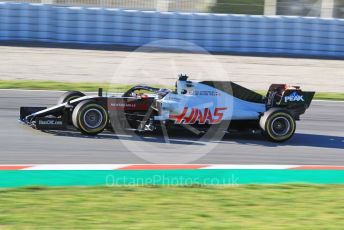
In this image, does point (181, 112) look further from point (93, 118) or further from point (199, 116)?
point (93, 118)

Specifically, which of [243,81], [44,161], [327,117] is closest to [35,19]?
[243,81]

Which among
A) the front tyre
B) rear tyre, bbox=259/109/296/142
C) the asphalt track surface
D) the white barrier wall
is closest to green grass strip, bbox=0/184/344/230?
the asphalt track surface

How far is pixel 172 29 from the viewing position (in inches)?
820

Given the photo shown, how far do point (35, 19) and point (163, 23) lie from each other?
12.3 ft

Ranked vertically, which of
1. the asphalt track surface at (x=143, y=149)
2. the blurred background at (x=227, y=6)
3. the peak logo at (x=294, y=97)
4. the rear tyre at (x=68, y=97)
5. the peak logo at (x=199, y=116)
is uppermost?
the blurred background at (x=227, y=6)

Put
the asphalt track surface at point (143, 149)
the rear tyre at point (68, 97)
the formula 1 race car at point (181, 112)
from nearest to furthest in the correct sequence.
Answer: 1. the asphalt track surface at point (143, 149)
2. the formula 1 race car at point (181, 112)
3. the rear tyre at point (68, 97)

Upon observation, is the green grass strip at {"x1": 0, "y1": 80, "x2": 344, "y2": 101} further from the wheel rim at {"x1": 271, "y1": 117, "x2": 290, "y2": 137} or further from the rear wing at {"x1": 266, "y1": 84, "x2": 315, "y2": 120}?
the wheel rim at {"x1": 271, "y1": 117, "x2": 290, "y2": 137}

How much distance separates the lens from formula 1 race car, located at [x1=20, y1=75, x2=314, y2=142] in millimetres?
10266

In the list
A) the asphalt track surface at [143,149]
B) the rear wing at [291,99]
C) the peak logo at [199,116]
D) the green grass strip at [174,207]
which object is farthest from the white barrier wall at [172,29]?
the green grass strip at [174,207]

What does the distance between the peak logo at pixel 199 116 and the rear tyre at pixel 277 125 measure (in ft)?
2.14

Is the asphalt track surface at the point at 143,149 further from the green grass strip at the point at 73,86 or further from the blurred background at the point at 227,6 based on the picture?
the blurred background at the point at 227,6

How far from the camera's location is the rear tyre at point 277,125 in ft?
34.5

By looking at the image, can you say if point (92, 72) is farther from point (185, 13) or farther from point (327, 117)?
point (327, 117)

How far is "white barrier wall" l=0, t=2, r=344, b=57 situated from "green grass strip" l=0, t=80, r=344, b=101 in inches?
194
